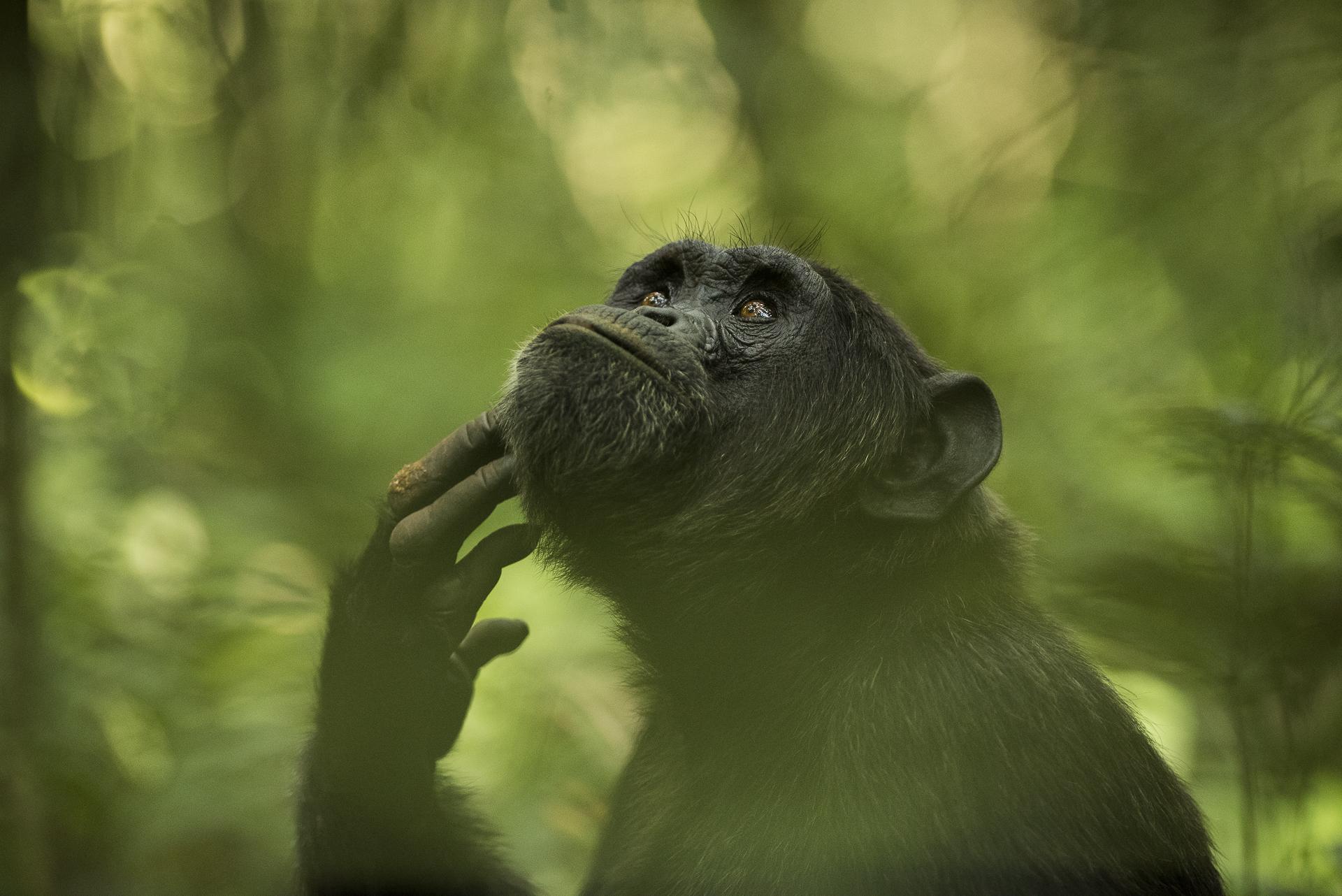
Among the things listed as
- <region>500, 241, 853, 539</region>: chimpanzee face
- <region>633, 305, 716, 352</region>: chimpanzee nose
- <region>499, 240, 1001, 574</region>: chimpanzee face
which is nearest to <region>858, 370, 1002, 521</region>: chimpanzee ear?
<region>499, 240, 1001, 574</region>: chimpanzee face

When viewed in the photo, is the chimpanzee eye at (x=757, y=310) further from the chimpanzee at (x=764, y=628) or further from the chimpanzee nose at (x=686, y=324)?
the chimpanzee nose at (x=686, y=324)

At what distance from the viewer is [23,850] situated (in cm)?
478

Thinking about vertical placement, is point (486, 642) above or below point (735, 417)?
below

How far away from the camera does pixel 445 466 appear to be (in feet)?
9.68

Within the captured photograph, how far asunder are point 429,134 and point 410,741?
20.2 feet

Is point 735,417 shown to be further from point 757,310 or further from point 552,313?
point 552,313

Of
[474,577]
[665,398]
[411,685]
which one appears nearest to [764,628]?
[665,398]

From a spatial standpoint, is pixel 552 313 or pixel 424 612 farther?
pixel 552 313

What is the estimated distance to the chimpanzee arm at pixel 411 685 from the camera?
9.73ft

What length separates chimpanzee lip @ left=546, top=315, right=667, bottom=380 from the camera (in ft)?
9.52

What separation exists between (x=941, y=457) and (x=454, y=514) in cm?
144

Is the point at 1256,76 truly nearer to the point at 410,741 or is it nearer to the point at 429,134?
the point at 410,741

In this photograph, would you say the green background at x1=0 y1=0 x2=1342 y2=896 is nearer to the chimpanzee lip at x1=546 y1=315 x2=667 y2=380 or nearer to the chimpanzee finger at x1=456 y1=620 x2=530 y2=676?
the chimpanzee lip at x1=546 y1=315 x2=667 y2=380

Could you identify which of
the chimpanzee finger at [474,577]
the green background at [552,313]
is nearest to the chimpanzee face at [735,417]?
the chimpanzee finger at [474,577]
